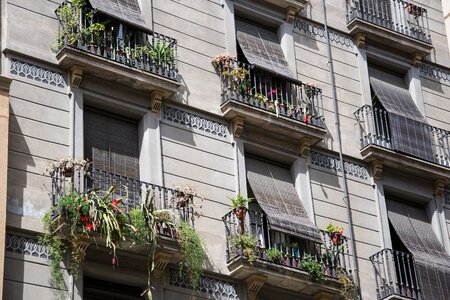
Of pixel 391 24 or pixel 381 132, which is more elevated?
pixel 391 24

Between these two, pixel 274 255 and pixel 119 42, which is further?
pixel 119 42

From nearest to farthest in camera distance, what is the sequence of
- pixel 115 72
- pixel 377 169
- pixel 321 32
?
pixel 115 72
pixel 377 169
pixel 321 32

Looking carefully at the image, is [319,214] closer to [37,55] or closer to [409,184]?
[409,184]

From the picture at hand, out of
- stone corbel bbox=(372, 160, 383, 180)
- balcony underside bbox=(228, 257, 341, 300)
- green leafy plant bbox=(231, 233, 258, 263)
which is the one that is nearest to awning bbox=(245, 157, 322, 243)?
green leafy plant bbox=(231, 233, 258, 263)

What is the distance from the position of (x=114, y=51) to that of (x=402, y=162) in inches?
319

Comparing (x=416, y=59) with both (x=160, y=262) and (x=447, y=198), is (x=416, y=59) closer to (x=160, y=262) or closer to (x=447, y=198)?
(x=447, y=198)

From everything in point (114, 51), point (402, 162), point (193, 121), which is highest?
point (114, 51)

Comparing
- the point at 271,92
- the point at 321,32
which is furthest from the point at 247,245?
the point at 321,32

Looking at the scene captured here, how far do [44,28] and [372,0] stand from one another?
10.7 m

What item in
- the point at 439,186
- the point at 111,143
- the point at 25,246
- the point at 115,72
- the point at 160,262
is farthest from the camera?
the point at 439,186

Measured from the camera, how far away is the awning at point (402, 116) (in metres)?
29.0

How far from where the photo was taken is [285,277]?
2450 cm

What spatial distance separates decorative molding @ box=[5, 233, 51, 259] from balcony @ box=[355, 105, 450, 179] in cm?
961

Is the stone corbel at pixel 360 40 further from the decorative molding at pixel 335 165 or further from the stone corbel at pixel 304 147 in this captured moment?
the stone corbel at pixel 304 147
